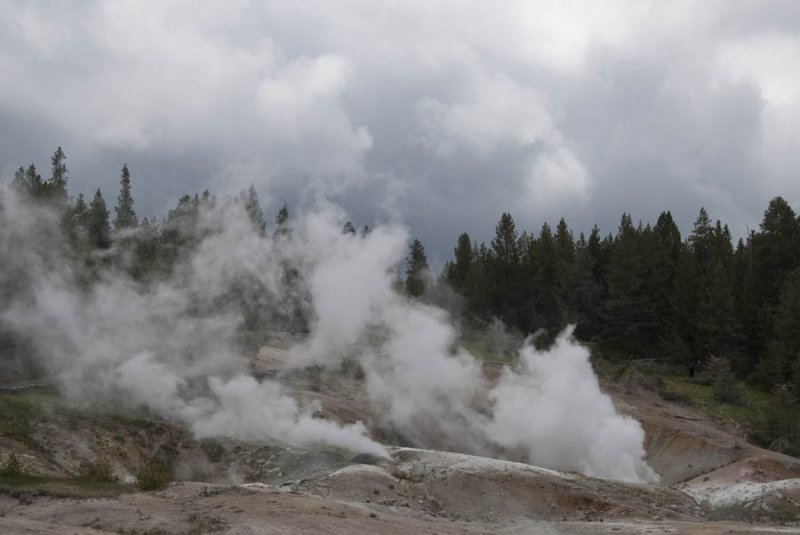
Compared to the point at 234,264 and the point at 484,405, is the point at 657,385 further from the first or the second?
the point at 234,264

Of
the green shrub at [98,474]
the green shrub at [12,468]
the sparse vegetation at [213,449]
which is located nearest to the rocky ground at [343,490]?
the sparse vegetation at [213,449]

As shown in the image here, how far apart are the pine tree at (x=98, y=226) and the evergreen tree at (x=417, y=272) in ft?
86.1

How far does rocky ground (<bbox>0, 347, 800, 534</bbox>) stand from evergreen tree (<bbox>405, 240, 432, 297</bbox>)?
3419 centimetres

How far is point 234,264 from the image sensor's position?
51781 mm

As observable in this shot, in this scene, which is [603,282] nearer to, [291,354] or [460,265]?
[460,265]

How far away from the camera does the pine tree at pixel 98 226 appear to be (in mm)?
62219

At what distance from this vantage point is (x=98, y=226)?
236 feet

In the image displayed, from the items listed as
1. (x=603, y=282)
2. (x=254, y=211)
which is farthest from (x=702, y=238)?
(x=254, y=211)

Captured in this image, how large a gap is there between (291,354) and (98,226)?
99.9ft

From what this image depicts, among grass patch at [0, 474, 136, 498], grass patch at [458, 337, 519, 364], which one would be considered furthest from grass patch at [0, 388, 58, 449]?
grass patch at [458, 337, 519, 364]

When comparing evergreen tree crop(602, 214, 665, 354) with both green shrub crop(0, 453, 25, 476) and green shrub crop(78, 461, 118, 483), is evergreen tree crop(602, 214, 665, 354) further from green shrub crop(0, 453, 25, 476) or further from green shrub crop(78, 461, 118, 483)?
green shrub crop(0, 453, 25, 476)

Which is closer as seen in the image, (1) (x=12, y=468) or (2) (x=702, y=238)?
(1) (x=12, y=468)

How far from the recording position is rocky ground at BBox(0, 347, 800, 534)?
2255cm

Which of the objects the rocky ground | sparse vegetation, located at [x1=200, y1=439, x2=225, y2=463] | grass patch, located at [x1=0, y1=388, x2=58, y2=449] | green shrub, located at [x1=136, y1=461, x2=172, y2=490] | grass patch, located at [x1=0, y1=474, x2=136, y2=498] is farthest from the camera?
sparse vegetation, located at [x1=200, y1=439, x2=225, y2=463]
